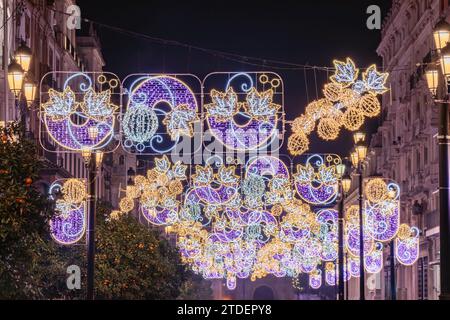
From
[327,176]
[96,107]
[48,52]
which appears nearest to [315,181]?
[327,176]

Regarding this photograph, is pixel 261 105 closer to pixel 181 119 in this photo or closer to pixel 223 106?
pixel 223 106

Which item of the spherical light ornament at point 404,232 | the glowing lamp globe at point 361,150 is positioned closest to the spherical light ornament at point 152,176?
the spherical light ornament at point 404,232

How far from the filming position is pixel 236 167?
4597cm

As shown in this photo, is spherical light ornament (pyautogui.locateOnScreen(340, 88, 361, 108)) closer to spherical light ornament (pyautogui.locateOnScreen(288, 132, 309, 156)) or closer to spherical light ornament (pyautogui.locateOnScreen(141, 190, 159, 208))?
spherical light ornament (pyautogui.locateOnScreen(288, 132, 309, 156))

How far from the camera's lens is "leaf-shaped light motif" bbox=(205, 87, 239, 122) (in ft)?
96.3

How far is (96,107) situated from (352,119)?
23.1 feet

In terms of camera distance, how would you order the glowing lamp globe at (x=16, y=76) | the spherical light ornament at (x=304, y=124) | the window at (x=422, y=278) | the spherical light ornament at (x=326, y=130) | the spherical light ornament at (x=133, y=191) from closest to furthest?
the glowing lamp globe at (x=16, y=76) < the spherical light ornament at (x=326, y=130) < the spherical light ornament at (x=304, y=124) < the spherical light ornament at (x=133, y=191) < the window at (x=422, y=278)

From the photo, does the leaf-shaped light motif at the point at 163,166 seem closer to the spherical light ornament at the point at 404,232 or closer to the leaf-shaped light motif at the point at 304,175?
the leaf-shaped light motif at the point at 304,175

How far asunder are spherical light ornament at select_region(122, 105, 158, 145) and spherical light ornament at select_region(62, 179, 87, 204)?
1108 cm

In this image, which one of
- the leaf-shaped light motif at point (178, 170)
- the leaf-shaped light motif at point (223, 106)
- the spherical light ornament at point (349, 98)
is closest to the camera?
the leaf-shaped light motif at point (223, 106)

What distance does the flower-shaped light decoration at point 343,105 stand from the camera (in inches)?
1152

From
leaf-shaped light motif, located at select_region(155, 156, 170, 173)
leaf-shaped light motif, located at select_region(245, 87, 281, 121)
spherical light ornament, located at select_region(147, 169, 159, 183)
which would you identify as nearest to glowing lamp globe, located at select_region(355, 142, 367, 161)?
leaf-shaped light motif, located at select_region(245, 87, 281, 121)

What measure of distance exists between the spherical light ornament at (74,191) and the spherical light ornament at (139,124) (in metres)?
11.1

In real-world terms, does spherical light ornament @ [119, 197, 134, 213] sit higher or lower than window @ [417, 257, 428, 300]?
higher
